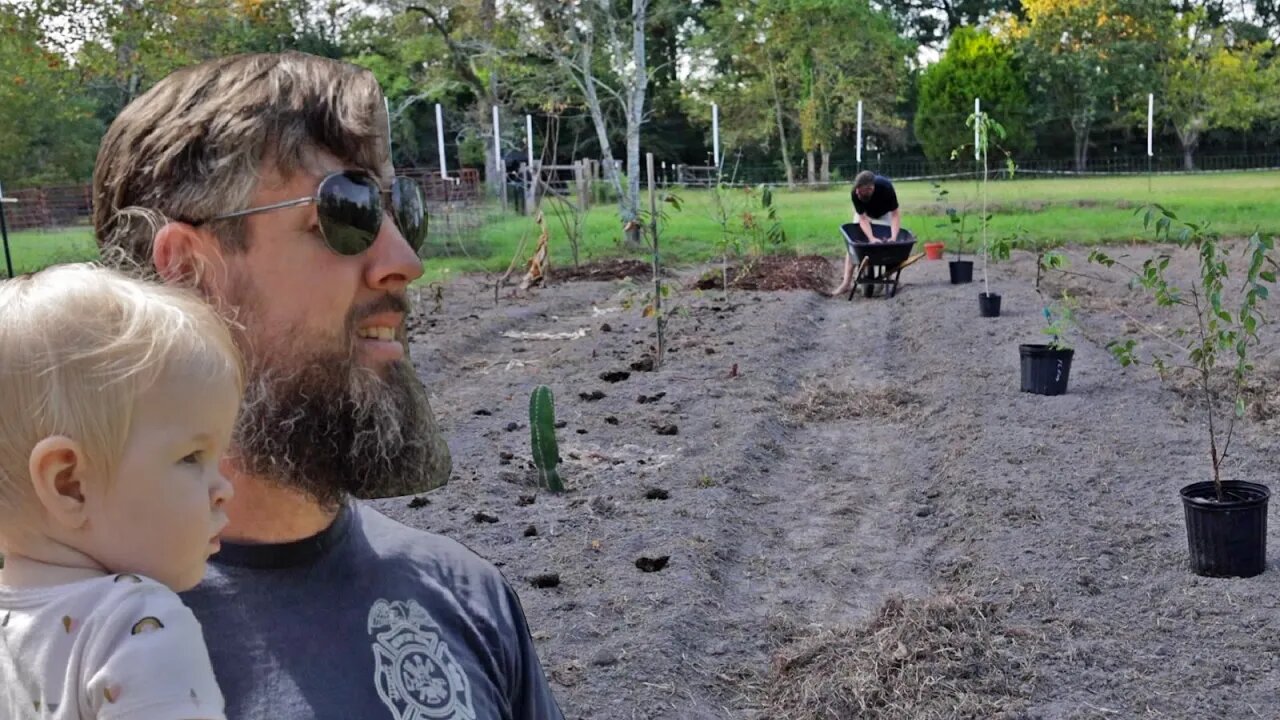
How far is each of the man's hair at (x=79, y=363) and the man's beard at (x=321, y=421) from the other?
1.12ft

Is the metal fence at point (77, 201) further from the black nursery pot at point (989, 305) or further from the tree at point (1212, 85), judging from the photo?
the tree at point (1212, 85)

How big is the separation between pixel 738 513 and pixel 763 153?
1459 inches

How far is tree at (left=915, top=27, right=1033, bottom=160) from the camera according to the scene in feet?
125

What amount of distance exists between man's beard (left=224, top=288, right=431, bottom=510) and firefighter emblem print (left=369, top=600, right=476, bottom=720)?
145mm

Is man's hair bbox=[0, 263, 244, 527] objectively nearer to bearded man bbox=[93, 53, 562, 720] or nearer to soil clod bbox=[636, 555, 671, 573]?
bearded man bbox=[93, 53, 562, 720]

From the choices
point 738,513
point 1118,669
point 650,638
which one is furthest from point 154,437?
point 738,513

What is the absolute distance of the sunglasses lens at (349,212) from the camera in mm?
1408

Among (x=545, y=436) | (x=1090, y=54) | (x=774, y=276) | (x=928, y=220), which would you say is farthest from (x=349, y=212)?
(x=1090, y=54)

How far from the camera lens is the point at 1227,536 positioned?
183 inches

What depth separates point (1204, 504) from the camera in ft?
15.3

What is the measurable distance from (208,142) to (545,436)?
456 cm

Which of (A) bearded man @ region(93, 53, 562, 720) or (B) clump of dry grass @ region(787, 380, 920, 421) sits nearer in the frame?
(A) bearded man @ region(93, 53, 562, 720)

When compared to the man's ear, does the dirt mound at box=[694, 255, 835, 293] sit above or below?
below

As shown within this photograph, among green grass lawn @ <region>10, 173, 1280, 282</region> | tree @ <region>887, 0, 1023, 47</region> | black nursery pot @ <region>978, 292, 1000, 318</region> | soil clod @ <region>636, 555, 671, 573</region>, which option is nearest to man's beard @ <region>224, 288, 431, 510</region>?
soil clod @ <region>636, 555, 671, 573</region>
